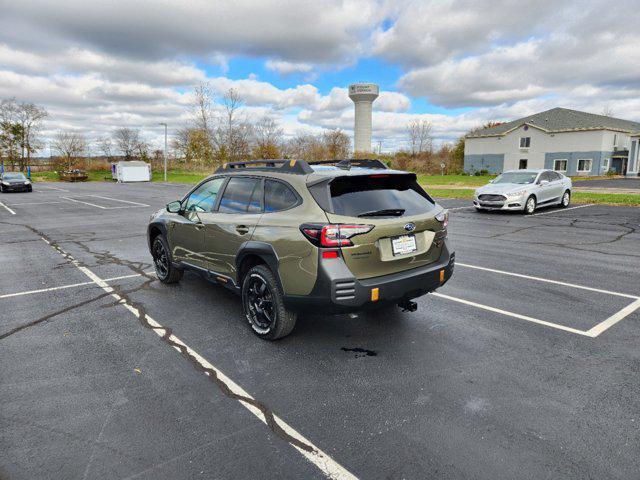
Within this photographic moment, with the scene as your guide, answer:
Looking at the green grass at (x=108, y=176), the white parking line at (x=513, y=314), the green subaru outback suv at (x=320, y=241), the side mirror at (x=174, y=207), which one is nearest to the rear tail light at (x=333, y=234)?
the green subaru outback suv at (x=320, y=241)

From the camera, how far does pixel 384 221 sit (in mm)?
3686

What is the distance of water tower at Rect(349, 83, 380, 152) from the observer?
99875mm

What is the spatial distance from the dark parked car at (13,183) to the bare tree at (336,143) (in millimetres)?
43774

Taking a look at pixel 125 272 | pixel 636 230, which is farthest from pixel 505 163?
pixel 125 272

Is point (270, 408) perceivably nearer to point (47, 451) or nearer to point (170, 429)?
point (170, 429)

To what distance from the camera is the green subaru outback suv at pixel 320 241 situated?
3.51 meters

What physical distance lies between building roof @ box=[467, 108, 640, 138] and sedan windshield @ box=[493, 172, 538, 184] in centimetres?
3985

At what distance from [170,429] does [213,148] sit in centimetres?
5784

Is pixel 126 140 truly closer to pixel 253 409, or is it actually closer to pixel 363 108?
pixel 363 108

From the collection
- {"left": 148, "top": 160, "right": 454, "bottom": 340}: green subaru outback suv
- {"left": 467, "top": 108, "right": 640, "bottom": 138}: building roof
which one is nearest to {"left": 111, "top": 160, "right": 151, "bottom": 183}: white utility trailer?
{"left": 467, "top": 108, "right": 640, "bottom": 138}: building roof

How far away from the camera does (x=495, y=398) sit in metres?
3.14

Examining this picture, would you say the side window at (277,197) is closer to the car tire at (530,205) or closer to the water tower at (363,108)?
the car tire at (530,205)

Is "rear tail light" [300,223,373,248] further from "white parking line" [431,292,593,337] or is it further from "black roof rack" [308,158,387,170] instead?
"white parking line" [431,292,593,337]

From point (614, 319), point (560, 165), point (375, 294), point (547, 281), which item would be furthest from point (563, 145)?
point (375, 294)
